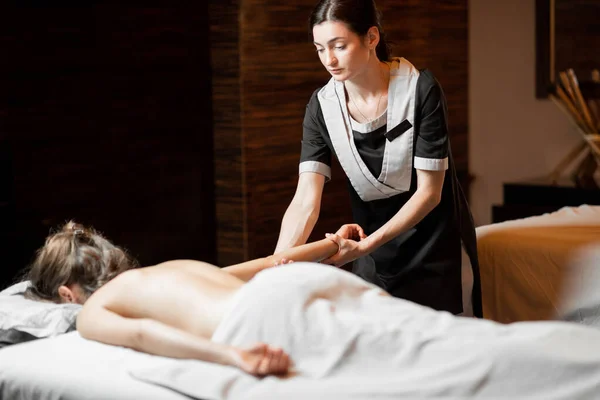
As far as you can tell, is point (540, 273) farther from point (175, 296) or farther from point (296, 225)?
point (175, 296)

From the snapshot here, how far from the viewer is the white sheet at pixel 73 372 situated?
1978mm

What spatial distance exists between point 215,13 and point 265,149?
668 millimetres

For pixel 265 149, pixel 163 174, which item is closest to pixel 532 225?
pixel 265 149

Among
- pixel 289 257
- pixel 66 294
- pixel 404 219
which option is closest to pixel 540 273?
pixel 404 219

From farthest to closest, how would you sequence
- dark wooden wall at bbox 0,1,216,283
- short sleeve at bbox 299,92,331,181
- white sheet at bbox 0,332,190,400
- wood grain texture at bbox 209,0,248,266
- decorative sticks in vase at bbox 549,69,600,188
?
1. decorative sticks in vase at bbox 549,69,600,188
2. wood grain texture at bbox 209,0,248,266
3. dark wooden wall at bbox 0,1,216,283
4. short sleeve at bbox 299,92,331,181
5. white sheet at bbox 0,332,190,400

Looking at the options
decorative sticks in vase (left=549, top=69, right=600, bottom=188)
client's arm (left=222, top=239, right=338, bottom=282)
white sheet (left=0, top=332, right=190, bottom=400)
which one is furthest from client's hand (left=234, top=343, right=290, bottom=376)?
decorative sticks in vase (left=549, top=69, right=600, bottom=188)

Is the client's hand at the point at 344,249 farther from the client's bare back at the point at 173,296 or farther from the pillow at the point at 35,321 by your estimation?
the pillow at the point at 35,321

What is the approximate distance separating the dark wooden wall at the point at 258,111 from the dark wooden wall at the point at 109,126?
0.09 m

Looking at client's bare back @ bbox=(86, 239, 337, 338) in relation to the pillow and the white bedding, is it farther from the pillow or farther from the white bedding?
the pillow

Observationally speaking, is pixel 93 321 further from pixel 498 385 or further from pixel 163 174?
pixel 163 174

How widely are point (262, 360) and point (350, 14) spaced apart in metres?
0.99

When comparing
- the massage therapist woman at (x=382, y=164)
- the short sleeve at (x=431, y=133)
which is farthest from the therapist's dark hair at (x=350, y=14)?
the short sleeve at (x=431, y=133)

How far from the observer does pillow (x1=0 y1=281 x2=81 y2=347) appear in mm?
2428

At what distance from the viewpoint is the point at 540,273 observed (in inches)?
128
